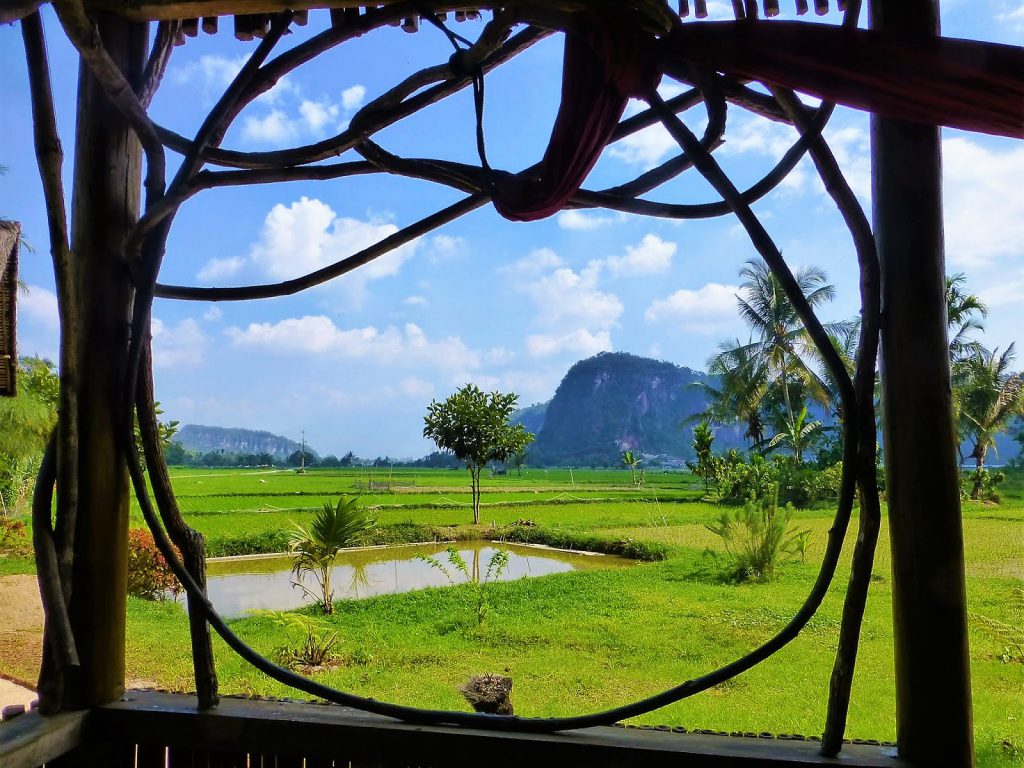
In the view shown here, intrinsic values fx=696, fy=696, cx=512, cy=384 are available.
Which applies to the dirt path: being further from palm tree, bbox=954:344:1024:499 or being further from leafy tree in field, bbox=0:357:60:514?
palm tree, bbox=954:344:1024:499

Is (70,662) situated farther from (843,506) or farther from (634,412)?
(634,412)

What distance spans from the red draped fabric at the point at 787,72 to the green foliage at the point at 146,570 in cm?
670

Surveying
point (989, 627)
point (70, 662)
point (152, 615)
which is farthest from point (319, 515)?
point (70, 662)

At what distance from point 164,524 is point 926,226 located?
1.16 meters

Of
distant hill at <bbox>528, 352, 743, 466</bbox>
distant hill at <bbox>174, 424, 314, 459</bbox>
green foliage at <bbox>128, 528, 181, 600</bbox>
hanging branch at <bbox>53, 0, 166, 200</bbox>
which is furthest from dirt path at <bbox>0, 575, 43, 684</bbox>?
distant hill at <bbox>174, 424, 314, 459</bbox>

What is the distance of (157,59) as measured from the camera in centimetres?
111

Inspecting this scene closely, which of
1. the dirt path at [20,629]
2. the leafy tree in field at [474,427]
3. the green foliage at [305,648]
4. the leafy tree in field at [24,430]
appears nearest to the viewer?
the dirt path at [20,629]

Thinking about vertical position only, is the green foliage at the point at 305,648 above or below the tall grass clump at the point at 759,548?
below

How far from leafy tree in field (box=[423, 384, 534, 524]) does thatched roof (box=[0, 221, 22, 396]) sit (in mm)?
7920

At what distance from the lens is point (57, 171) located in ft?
3.42

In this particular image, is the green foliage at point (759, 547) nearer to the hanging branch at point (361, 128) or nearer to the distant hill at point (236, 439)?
the hanging branch at point (361, 128)

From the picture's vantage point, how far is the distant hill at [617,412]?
24.5m

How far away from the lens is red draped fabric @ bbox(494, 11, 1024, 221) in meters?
0.79

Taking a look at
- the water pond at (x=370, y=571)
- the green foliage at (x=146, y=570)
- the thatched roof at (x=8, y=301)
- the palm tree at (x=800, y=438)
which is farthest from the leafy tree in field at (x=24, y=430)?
the palm tree at (x=800, y=438)
